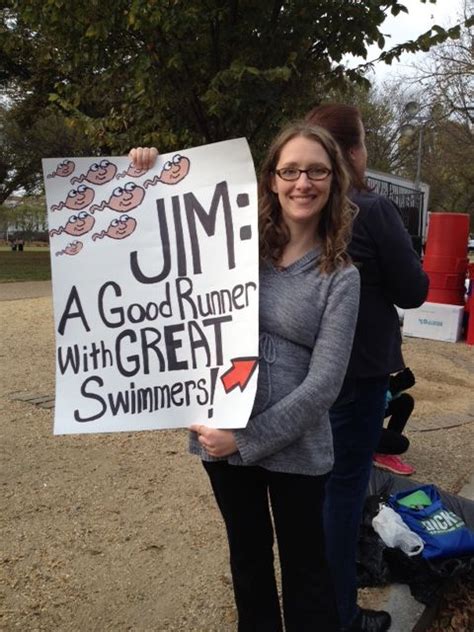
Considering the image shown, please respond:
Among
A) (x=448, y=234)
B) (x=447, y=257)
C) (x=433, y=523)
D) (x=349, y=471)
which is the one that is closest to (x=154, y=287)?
(x=349, y=471)

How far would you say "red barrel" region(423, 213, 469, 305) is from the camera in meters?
9.09

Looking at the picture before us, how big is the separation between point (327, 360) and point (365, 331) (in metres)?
0.55

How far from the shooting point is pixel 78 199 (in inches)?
79.0

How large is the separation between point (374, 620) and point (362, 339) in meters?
1.11

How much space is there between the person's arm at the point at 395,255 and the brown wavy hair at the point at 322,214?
273mm

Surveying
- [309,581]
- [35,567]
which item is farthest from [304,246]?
[35,567]

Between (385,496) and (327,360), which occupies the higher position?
(327,360)

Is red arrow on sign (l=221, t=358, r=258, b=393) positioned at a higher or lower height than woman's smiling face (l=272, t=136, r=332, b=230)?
lower

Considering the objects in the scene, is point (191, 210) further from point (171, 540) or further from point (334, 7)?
point (334, 7)

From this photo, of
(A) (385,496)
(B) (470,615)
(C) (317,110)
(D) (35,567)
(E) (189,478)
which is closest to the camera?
(C) (317,110)

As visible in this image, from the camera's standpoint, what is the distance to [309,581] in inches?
74.0

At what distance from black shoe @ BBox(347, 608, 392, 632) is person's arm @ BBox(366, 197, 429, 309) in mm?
1225

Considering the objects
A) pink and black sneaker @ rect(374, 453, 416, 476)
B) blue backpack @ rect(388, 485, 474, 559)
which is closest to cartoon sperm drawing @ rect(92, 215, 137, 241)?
blue backpack @ rect(388, 485, 474, 559)

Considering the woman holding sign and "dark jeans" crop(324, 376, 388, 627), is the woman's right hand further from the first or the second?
"dark jeans" crop(324, 376, 388, 627)
